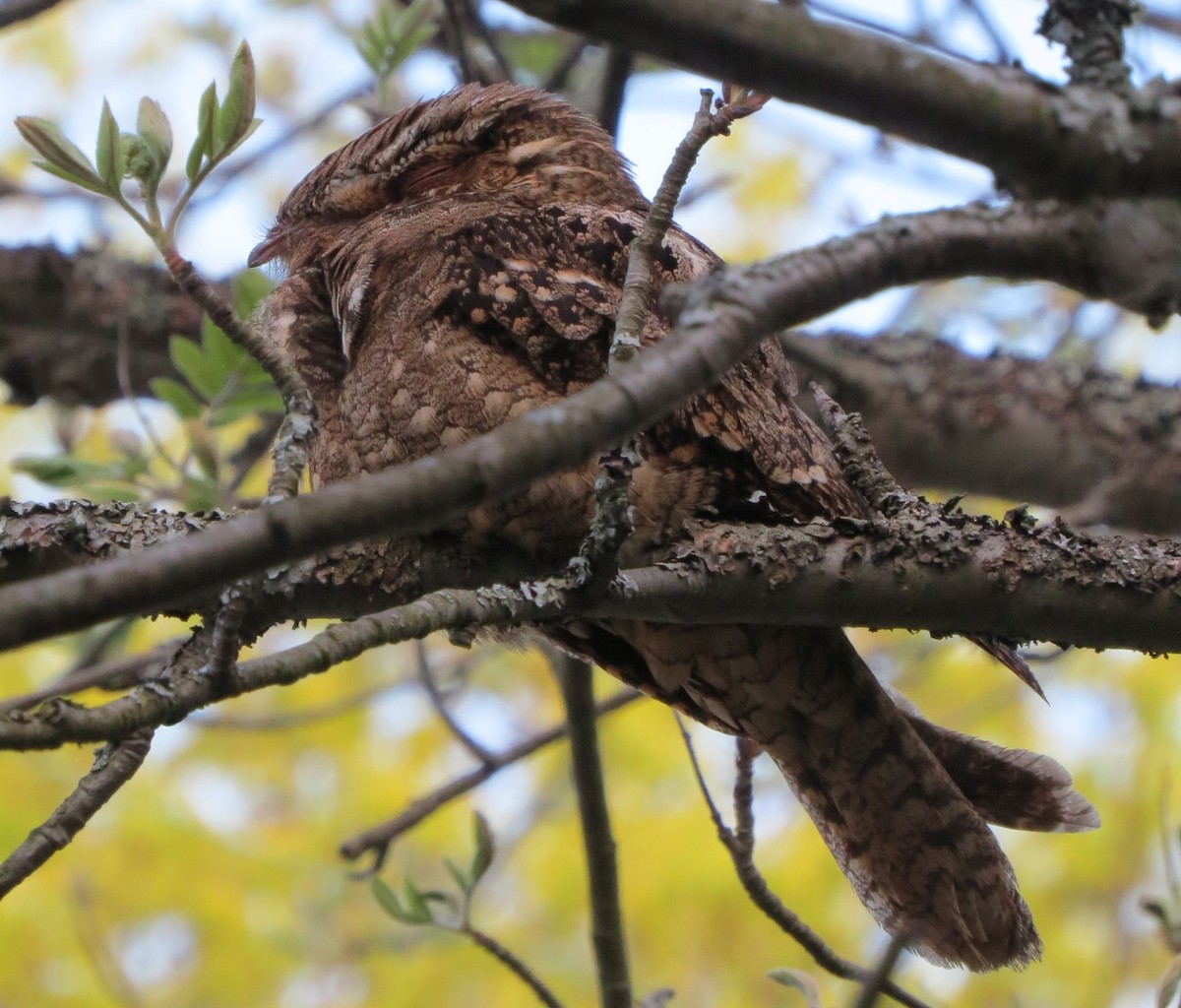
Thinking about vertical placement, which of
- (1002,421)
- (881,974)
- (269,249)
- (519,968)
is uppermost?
(1002,421)

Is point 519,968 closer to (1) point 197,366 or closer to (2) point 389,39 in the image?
(1) point 197,366

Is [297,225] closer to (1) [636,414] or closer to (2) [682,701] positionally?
(2) [682,701]

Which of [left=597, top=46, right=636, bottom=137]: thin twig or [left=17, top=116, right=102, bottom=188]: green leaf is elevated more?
[left=597, top=46, right=636, bottom=137]: thin twig

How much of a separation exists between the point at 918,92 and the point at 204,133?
84cm

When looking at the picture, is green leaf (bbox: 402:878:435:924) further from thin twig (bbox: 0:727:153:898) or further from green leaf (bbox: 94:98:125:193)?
green leaf (bbox: 94:98:125:193)

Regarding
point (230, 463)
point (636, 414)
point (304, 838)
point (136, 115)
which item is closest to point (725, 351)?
point (636, 414)

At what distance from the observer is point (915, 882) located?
2.56m

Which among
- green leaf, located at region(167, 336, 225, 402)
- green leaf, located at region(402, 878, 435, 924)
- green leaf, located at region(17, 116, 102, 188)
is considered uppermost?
green leaf, located at region(167, 336, 225, 402)

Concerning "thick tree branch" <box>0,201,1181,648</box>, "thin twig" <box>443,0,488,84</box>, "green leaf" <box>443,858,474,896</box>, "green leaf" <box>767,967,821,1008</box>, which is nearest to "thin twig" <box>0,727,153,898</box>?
"thick tree branch" <box>0,201,1181,648</box>

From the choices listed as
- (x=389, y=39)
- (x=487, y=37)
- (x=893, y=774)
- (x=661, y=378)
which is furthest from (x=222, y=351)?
(x=661, y=378)

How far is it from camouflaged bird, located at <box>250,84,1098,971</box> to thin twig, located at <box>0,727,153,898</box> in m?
0.76

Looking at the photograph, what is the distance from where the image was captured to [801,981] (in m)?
2.14

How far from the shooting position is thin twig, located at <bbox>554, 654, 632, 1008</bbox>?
7.82 feet

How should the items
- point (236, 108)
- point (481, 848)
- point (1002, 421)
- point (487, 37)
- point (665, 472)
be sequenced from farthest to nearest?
point (1002, 421) → point (487, 37) → point (481, 848) → point (665, 472) → point (236, 108)
